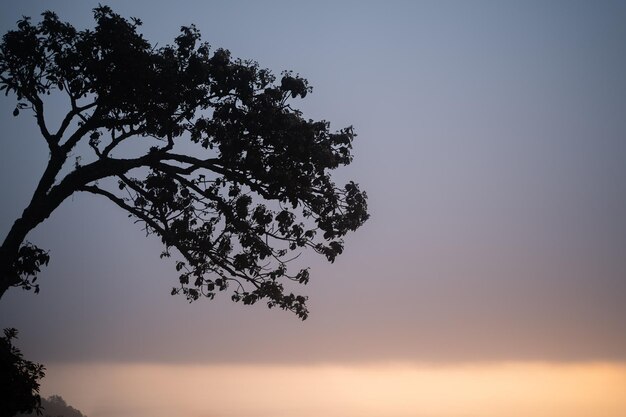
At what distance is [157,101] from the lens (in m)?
20.0

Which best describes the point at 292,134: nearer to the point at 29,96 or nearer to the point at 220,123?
the point at 220,123

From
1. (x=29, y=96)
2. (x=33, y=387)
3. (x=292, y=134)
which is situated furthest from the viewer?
(x=29, y=96)

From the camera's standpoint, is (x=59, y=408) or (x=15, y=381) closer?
(x=15, y=381)

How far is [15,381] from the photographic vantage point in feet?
55.2

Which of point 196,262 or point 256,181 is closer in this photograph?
point 256,181

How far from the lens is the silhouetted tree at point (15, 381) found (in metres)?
16.6

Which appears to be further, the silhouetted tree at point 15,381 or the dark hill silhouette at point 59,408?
the dark hill silhouette at point 59,408

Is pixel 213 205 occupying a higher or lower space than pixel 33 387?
higher

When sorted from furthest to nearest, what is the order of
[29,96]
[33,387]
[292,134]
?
[29,96] → [292,134] → [33,387]

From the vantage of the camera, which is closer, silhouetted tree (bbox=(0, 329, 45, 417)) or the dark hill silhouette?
silhouetted tree (bbox=(0, 329, 45, 417))

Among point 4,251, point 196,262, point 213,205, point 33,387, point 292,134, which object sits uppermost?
point 292,134

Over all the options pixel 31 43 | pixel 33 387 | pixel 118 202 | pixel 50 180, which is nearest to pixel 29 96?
pixel 31 43

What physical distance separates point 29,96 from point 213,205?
642 cm

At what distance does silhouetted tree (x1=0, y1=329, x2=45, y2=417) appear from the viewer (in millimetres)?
16594
